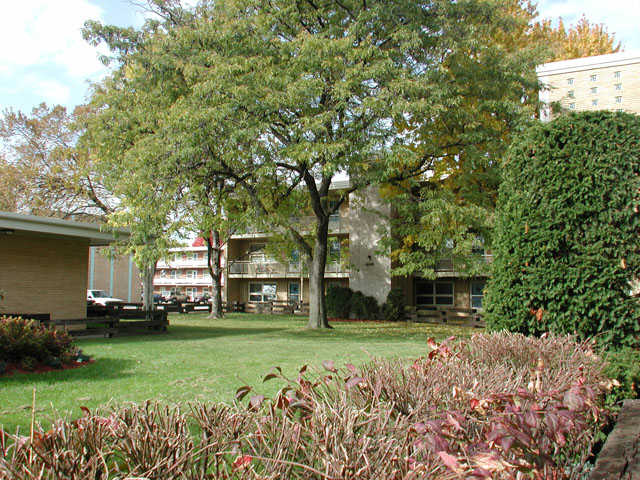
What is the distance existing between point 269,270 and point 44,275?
2445 centimetres

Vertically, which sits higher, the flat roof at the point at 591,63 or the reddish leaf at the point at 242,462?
the flat roof at the point at 591,63

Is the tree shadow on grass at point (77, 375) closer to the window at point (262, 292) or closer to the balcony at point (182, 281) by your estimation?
the window at point (262, 292)

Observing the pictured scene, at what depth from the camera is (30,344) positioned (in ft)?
33.6

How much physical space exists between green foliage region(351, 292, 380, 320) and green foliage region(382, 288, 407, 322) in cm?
71

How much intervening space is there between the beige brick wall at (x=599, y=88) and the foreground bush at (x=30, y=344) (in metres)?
18.7

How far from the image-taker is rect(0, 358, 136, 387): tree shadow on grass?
910cm

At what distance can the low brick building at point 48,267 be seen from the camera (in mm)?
17781

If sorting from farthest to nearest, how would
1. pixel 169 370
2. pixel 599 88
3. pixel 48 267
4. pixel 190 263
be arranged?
pixel 190 263, pixel 599 88, pixel 48 267, pixel 169 370

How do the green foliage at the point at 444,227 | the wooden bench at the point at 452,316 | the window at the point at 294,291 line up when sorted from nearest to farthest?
the green foliage at the point at 444,227 → the wooden bench at the point at 452,316 → the window at the point at 294,291

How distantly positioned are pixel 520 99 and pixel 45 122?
26.3 meters

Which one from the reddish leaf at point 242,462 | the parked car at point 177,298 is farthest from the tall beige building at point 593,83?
the parked car at point 177,298

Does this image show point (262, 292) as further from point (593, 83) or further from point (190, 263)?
point (593, 83)

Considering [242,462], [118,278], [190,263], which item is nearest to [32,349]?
[242,462]

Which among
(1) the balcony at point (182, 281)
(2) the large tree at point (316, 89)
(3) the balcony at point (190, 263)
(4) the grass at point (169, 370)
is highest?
(2) the large tree at point (316, 89)
